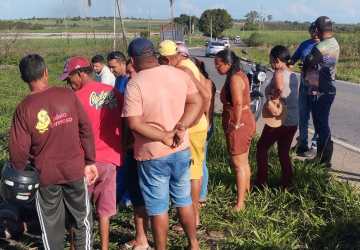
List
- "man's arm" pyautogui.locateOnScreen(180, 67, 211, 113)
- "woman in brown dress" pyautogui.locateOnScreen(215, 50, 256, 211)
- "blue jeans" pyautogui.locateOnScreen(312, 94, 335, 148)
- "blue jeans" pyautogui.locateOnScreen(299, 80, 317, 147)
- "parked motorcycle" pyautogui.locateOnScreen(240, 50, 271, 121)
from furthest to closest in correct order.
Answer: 1. "parked motorcycle" pyautogui.locateOnScreen(240, 50, 271, 121)
2. "blue jeans" pyautogui.locateOnScreen(299, 80, 317, 147)
3. "blue jeans" pyautogui.locateOnScreen(312, 94, 335, 148)
4. "woman in brown dress" pyautogui.locateOnScreen(215, 50, 256, 211)
5. "man's arm" pyautogui.locateOnScreen(180, 67, 211, 113)

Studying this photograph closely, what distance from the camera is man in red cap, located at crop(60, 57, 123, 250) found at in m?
4.20

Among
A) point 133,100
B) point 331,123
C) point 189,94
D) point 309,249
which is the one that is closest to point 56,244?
point 133,100

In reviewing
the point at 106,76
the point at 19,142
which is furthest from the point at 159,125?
the point at 106,76

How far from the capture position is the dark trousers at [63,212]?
3.95m

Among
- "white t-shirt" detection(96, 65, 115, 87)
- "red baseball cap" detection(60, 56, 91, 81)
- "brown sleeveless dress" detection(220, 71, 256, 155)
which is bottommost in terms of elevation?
"brown sleeveless dress" detection(220, 71, 256, 155)

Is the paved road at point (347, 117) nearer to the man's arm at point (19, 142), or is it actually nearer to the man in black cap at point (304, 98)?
the man in black cap at point (304, 98)

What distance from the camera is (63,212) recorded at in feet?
13.4

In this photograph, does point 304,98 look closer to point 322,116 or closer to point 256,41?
point 322,116

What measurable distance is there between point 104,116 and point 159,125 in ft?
1.68

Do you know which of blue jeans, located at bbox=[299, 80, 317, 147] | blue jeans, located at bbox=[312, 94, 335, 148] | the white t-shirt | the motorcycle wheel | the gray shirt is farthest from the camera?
the motorcycle wheel

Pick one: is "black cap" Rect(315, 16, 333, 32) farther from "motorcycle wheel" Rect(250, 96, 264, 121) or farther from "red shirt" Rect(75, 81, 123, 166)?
"red shirt" Rect(75, 81, 123, 166)

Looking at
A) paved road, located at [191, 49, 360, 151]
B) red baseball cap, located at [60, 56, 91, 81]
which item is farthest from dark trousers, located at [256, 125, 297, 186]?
paved road, located at [191, 49, 360, 151]

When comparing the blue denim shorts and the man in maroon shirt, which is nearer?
the man in maroon shirt

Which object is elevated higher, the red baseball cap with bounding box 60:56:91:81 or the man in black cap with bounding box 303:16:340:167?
the red baseball cap with bounding box 60:56:91:81
